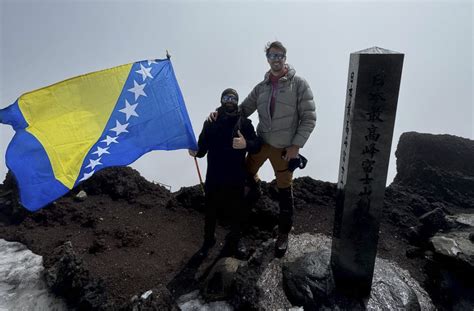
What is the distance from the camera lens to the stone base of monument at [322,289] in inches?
229

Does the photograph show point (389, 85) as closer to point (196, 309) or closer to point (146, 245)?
point (196, 309)

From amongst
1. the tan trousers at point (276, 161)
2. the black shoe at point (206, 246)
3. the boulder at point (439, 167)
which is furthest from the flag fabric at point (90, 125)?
the boulder at point (439, 167)

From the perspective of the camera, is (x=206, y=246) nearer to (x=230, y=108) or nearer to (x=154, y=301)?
(x=154, y=301)

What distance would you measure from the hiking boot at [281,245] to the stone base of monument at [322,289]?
0.62ft

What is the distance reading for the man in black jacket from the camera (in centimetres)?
586

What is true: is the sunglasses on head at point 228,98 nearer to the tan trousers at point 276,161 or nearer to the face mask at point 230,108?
the face mask at point 230,108

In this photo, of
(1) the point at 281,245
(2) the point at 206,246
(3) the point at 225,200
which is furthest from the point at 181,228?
(1) the point at 281,245

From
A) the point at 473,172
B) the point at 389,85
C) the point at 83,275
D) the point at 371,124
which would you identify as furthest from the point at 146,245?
the point at 473,172

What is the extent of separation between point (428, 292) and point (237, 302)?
3.55 m

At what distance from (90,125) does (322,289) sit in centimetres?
498

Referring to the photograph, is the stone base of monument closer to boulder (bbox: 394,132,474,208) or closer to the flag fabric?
the flag fabric

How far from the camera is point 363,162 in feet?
17.5

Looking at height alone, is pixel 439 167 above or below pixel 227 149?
below

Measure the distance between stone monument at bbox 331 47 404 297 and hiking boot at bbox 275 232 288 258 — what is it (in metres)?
1.00
